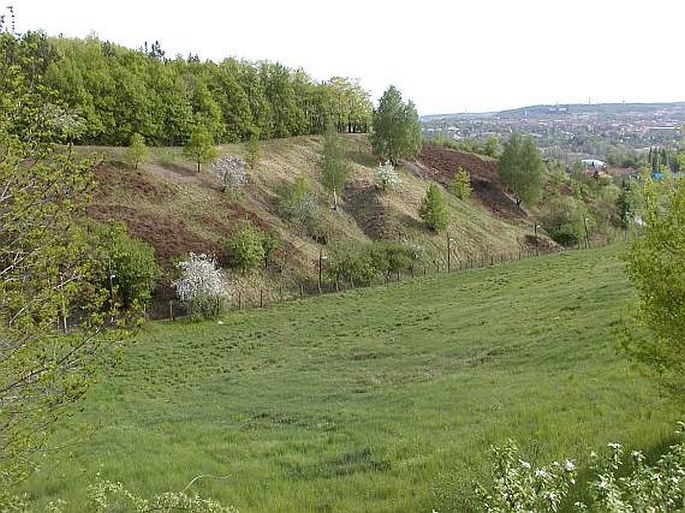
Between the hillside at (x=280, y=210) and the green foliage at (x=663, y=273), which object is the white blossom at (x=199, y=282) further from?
the green foliage at (x=663, y=273)

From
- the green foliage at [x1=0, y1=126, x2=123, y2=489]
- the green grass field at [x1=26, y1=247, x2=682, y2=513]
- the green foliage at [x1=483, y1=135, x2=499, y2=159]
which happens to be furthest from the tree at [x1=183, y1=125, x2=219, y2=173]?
the green foliage at [x1=483, y1=135, x2=499, y2=159]

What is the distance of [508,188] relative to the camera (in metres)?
70.9

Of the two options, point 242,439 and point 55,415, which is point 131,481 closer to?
point 242,439

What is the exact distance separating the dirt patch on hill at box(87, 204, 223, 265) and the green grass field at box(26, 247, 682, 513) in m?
8.75

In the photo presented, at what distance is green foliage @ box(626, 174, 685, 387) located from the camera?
8.56 meters

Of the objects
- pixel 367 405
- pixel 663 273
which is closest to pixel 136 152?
pixel 367 405

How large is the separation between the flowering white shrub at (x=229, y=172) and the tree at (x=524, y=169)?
30507 millimetres

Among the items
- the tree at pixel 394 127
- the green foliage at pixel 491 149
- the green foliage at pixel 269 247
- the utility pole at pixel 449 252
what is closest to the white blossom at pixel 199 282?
the green foliage at pixel 269 247

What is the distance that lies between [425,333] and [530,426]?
15681 millimetres

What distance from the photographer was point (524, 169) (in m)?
66.7

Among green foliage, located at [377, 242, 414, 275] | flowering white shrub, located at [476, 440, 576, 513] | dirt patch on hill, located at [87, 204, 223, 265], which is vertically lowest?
green foliage, located at [377, 242, 414, 275]

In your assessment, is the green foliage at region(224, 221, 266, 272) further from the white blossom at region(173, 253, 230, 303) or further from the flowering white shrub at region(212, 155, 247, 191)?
the flowering white shrub at region(212, 155, 247, 191)

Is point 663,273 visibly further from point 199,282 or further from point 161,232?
point 161,232

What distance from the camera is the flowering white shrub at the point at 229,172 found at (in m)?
51.1
